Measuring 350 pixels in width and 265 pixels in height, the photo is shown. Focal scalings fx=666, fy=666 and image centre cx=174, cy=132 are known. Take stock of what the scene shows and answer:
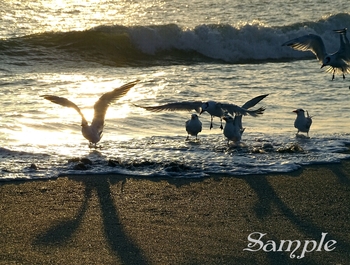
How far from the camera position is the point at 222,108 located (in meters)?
10.1

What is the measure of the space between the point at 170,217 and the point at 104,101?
3.75 m

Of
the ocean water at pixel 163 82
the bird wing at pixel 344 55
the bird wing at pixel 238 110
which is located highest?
the bird wing at pixel 344 55

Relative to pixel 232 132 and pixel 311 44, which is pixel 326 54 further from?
pixel 232 132

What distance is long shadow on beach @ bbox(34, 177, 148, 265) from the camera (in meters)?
5.39

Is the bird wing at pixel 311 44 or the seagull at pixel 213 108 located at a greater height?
the bird wing at pixel 311 44

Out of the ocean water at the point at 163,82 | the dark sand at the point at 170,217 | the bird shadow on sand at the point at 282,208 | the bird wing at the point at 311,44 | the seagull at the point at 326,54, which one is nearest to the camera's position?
the dark sand at the point at 170,217

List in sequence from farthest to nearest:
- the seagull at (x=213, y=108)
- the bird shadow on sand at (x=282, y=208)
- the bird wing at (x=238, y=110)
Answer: the seagull at (x=213, y=108) → the bird wing at (x=238, y=110) → the bird shadow on sand at (x=282, y=208)

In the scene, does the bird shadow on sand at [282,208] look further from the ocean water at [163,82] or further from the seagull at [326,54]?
the seagull at [326,54]

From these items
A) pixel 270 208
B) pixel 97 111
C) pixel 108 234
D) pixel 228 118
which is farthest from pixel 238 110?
pixel 108 234

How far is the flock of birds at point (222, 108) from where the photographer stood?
9.45 metres

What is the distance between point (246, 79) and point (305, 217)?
10.1 metres

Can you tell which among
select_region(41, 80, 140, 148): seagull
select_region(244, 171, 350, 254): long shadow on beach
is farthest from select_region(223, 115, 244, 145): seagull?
select_region(244, 171, 350, 254): long shadow on beach

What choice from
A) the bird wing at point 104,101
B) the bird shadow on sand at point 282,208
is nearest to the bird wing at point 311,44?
the bird wing at point 104,101

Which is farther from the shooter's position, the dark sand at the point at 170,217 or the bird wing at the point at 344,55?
the bird wing at the point at 344,55
